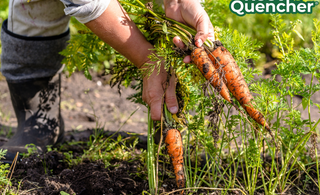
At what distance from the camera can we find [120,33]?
138 cm

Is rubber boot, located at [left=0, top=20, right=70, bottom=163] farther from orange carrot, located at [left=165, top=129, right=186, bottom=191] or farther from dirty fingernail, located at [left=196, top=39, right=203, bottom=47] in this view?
dirty fingernail, located at [left=196, top=39, right=203, bottom=47]

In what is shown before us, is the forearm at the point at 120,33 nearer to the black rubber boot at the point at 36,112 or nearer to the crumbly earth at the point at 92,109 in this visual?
the black rubber boot at the point at 36,112

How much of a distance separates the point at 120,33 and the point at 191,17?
0.36 m

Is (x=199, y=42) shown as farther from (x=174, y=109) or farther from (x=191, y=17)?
(x=174, y=109)

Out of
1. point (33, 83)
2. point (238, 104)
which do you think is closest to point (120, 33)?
point (238, 104)

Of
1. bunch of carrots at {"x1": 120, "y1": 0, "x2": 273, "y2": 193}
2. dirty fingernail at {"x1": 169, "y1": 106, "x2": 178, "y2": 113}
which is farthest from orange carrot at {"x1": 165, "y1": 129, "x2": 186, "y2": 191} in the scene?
dirty fingernail at {"x1": 169, "y1": 106, "x2": 178, "y2": 113}

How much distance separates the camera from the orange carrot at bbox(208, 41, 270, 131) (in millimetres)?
1378

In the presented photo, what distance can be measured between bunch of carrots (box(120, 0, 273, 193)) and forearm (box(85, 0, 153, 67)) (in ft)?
0.35

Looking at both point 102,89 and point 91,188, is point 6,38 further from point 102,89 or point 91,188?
point 102,89

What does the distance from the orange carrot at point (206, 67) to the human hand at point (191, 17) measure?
4cm

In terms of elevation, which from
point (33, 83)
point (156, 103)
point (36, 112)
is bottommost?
point (36, 112)

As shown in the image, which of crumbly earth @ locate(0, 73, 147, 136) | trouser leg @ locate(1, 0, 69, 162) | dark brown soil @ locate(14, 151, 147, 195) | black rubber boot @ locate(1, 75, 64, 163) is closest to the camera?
dark brown soil @ locate(14, 151, 147, 195)

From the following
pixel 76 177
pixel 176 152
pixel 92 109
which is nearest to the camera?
pixel 176 152

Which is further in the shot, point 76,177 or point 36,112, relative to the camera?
point 36,112
